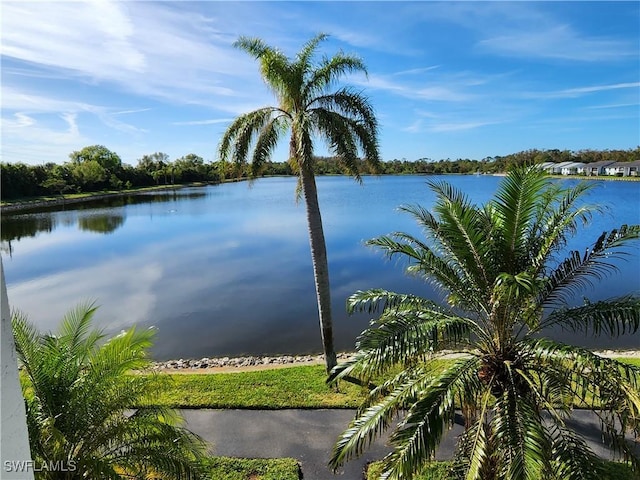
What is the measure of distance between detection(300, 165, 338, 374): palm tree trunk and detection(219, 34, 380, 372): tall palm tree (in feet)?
0.08

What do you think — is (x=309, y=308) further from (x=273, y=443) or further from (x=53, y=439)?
(x=53, y=439)

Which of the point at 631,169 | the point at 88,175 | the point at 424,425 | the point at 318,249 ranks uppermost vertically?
the point at 88,175

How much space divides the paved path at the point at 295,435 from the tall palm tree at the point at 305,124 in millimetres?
3459

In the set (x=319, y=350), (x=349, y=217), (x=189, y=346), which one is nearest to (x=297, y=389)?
(x=319, y=350)

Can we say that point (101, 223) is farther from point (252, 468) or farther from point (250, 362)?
point (252, 468)

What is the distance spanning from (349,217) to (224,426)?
36.9 m

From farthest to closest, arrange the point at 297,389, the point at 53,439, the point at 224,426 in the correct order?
the point at 297,389, the point at 224,426, the point at 53,439

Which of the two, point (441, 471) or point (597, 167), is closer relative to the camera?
point (441, 471)

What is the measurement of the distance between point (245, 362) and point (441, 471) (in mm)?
7284

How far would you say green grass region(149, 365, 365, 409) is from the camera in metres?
9.41

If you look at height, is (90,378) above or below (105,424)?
above

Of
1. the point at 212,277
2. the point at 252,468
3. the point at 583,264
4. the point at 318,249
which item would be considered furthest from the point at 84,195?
the point at 583,264

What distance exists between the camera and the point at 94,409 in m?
5.43

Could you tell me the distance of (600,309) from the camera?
5.56 m
